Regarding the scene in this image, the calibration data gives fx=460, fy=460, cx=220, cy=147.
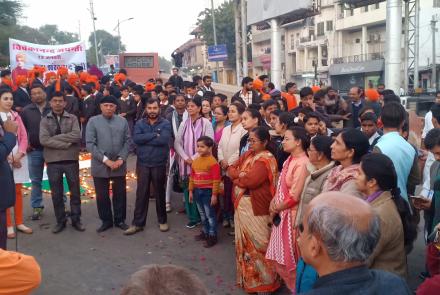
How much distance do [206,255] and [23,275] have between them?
3.36 metres

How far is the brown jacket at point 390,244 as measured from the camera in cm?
268

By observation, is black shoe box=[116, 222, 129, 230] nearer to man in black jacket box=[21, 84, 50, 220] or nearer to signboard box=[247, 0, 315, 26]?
man in black jacket box=[21, 84, 50, 220]

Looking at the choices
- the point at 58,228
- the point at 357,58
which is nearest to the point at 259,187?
the point at 58,228

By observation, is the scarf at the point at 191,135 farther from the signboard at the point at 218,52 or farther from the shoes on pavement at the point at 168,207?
the signboard at the point at 218,52

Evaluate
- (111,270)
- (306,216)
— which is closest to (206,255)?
(111,270)

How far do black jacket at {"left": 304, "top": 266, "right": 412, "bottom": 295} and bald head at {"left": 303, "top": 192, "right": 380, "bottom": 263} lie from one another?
0.05 metres

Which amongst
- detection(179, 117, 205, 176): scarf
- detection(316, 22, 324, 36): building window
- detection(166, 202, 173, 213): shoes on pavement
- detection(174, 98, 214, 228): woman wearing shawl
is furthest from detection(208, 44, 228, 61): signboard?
detection(179, 117, 205, 176): scarf

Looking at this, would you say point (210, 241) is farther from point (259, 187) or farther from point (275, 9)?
point (275, 9)

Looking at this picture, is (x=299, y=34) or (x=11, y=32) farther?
(x=299, y=34)

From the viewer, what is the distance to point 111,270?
16.2ft

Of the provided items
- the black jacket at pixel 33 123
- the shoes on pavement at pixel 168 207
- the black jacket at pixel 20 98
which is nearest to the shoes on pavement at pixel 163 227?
the shoes on pavement at pixel 168 207

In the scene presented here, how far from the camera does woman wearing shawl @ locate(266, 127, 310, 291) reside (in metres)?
3.93

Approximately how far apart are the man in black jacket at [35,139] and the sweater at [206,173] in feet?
7.13

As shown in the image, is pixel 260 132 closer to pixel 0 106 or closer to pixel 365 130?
pixel 365 130
